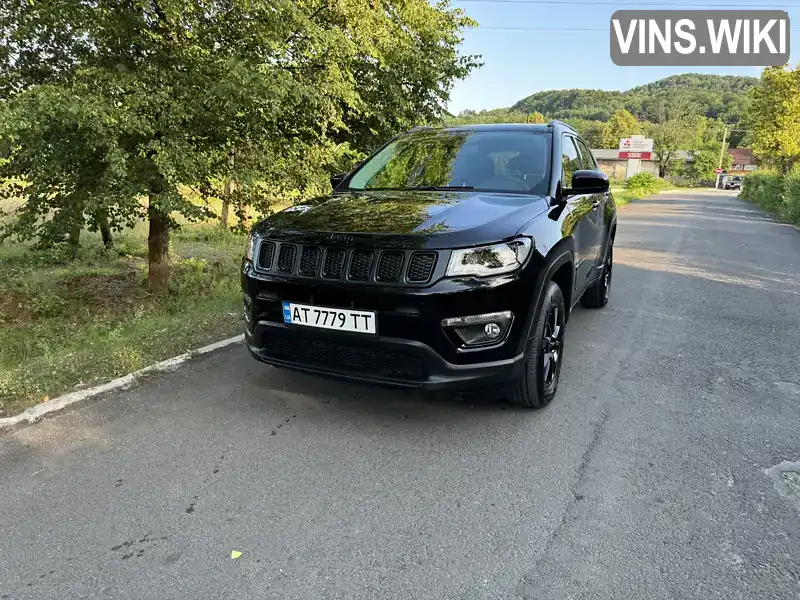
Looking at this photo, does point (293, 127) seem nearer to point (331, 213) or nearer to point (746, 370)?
point (331, 213)

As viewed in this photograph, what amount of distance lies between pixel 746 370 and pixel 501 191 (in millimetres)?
2369

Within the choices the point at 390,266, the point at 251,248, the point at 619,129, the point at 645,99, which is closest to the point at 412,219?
the point at 390,266

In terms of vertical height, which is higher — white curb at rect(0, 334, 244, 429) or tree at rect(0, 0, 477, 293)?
tree at rect(0, 0, 477, 293)

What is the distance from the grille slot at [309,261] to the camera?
297 centimetres

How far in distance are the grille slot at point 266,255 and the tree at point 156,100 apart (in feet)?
8.00

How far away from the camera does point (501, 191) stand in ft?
12.0

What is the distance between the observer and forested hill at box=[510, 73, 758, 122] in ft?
A: 356

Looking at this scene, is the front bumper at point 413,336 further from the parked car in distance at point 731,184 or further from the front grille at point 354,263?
the parked car in distance at point 731,184

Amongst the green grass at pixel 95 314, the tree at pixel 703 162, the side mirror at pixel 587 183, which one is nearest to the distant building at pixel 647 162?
the tree at pixel 703 162

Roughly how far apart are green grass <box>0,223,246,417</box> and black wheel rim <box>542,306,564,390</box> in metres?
2.81

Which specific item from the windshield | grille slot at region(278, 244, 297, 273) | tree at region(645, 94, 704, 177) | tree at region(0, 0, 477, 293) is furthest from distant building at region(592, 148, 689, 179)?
grille slot at region(278, 244, 297, 273)

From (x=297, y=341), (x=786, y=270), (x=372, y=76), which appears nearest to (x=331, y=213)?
(x=297, y=341)

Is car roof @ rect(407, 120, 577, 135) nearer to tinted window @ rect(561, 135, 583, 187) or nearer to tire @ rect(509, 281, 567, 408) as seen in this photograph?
tinted window @ rect(561, 135, 583, 187)

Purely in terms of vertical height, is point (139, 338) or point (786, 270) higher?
point (786, 270)
